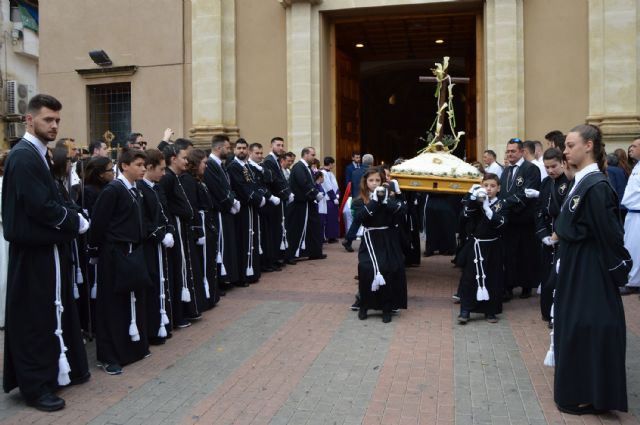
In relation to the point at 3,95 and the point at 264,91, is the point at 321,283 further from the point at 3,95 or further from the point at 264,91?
the point at 3,95

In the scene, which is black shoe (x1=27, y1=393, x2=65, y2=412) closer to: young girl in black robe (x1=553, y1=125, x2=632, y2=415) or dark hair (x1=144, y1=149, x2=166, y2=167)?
dark hair (x1=144, y1=149, x2=166, y2=167)

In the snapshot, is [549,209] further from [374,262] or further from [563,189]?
[374,262]

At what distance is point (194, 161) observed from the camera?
8.46 metres

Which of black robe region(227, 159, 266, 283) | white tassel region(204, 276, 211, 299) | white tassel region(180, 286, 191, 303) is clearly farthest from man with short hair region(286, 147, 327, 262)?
white tassel region(180, 286, 191, 303)

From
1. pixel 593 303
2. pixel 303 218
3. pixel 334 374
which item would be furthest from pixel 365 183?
pixel 303 218

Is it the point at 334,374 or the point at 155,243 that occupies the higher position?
the point at 155,243

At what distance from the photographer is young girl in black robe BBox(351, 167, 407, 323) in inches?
318

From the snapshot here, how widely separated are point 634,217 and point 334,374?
19.5ft

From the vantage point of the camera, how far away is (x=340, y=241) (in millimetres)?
15852

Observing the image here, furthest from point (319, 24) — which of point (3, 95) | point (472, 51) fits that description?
point (3, 95)

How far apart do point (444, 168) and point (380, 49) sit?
13.0m

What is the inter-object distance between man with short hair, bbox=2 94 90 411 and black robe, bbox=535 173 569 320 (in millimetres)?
4762

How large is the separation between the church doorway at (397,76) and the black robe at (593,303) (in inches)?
227

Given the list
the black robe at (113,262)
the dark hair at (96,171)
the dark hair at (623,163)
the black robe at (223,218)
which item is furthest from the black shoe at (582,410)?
the dark hair at (623,163)
